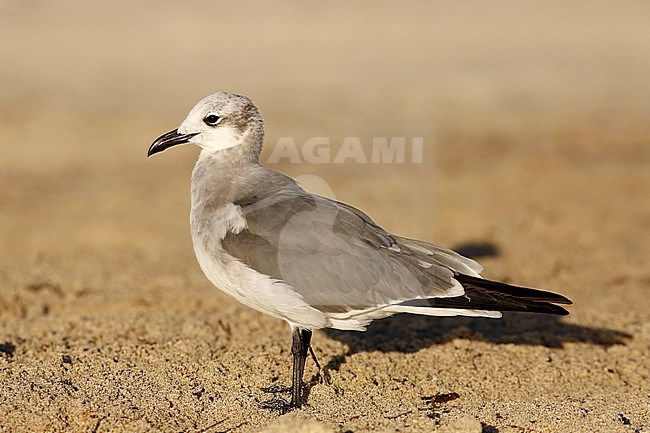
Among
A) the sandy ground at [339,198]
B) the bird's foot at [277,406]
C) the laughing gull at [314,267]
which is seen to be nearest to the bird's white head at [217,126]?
the laughing gull at [314,267]

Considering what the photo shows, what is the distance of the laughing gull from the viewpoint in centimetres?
412

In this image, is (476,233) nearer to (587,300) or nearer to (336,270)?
(587,300)

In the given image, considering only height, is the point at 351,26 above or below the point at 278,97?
above

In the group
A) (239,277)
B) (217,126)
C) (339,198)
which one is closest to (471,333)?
(239,277)

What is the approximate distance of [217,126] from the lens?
181 inches

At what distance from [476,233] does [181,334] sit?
4237 millimetres

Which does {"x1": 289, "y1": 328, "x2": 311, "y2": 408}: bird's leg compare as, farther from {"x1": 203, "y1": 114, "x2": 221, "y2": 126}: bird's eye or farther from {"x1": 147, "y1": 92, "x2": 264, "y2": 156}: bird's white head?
{"x1": 203, "y1": 114, "x2": 221, "y2": 126}: bird's eye

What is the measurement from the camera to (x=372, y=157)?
12758 millimetres

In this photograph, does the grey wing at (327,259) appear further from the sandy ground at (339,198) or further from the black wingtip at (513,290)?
the sandy ground at (339,198)

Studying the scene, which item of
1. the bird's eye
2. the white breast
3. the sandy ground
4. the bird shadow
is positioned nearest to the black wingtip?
the sandy ground

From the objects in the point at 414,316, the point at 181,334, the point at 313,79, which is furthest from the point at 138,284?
the point at 313,79

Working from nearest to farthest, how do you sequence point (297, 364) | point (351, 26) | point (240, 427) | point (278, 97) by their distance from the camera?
point (240, 427)
point (297, 364)
point (278, 97)
point (351, 26)

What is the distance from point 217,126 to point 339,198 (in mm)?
5160

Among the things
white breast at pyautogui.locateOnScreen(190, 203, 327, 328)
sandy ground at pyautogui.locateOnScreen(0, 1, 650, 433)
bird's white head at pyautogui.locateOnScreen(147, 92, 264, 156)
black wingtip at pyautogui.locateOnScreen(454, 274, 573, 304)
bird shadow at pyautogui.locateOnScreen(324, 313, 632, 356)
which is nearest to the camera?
white breast at pyautogui.locateOnScreen(190, 203, 327, 328)
